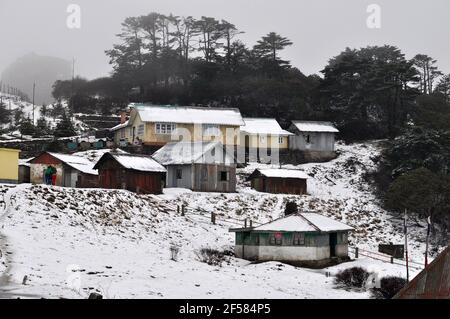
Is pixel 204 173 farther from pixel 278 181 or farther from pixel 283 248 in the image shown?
pixel 283 248

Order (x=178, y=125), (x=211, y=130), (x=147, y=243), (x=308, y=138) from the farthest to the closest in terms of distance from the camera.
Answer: (x=308, y=138), (x=211, y=130), (x=178, y=125), (x=147, y=243)

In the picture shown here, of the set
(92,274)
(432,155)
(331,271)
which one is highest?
(432,155)

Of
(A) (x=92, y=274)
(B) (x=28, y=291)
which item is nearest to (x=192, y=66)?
(A) (x=92, y=274)

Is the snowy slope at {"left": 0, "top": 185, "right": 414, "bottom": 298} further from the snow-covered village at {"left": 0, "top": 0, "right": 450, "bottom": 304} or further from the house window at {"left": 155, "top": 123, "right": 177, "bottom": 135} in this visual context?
the house window at {"left": 155, "top": 123, "right": 177, "bottom": 135}

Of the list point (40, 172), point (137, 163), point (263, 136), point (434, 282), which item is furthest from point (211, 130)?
point (434, 282)

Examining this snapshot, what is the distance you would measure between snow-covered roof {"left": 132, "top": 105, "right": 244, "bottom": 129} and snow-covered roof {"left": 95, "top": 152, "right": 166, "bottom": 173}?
14814 mm

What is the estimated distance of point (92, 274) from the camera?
930 inches

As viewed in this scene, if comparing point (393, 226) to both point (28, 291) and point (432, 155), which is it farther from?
point (28, 291)

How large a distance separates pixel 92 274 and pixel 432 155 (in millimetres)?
43578

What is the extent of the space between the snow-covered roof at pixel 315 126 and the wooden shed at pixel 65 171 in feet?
93.2

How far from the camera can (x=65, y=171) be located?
2040 inches

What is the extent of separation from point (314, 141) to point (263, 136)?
6207 mm

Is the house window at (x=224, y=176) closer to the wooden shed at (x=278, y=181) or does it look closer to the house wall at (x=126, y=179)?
the wooden shed at (x=278, y=181)

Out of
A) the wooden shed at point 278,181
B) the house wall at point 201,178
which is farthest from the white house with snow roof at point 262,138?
the house wall at point 201,178
